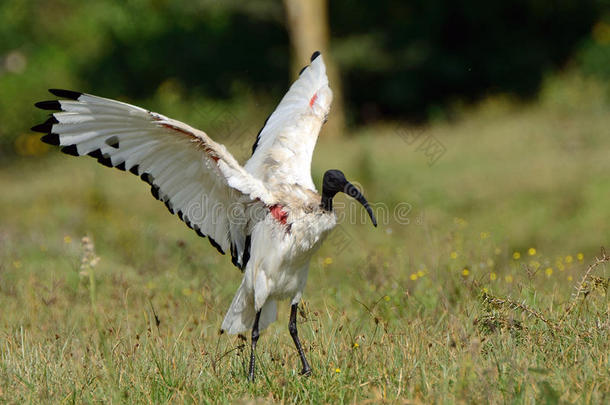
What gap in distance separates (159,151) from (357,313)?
1.69 m

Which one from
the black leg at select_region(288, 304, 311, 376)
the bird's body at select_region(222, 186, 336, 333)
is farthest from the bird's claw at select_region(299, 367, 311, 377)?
the bird's body at select_region(222, 186, 336, 333)

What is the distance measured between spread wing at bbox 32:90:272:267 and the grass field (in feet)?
2.29

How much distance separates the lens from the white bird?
14.4ft

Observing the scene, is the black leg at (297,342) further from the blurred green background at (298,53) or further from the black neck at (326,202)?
the blurred green background at (298,53)

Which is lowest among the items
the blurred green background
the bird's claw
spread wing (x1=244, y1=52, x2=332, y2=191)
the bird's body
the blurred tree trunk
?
the bird's claw

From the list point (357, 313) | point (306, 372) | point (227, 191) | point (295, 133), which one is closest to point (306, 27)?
point (295, 133)

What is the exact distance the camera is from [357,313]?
538 cm

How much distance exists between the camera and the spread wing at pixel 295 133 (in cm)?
509

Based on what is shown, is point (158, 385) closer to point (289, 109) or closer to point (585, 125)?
point (289, 109)

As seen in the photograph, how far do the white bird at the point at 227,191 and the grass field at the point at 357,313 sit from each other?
0.96 ft

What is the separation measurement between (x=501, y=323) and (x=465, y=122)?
1318 cm

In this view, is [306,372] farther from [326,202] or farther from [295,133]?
[295,133]

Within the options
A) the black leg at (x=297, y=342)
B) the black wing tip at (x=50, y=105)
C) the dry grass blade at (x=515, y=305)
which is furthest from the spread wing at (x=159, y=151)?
the dry grass blade at (x=515, y=305)

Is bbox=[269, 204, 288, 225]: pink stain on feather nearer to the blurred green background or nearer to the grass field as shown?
the grass field
